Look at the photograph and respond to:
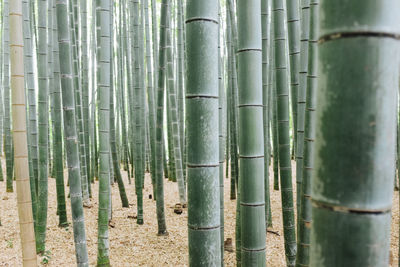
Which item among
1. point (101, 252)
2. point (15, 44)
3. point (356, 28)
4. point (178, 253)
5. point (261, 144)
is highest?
point (15, 44)

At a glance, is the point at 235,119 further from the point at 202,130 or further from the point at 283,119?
the point at 202,130

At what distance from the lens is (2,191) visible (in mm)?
5246

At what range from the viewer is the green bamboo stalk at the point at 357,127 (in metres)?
0.51

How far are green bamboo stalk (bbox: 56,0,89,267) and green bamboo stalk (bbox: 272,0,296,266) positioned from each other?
3.95 ft

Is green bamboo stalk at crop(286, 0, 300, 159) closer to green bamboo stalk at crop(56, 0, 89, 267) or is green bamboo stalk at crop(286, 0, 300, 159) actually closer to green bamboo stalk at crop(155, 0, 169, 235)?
green bamboo stalk at crop(155, 0, 169, 235)

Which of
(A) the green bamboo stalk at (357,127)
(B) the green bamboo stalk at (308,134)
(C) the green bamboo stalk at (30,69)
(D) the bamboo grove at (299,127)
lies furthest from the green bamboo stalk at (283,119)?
(C) the green bamboo stalk at (30,69)

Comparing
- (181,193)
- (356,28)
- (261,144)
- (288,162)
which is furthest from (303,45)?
(181,193)

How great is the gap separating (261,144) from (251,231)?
362mm

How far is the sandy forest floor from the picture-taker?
10.3 ft

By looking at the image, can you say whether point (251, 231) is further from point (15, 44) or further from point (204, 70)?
point (15, 44)

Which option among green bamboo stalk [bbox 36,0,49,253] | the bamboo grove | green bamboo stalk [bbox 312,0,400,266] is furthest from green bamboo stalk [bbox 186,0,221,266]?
green bamboo stalk [bbox 36,0,49,253]

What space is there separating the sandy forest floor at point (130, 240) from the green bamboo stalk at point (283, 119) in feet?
3.08

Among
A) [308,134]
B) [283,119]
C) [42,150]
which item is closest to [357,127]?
[308,134]

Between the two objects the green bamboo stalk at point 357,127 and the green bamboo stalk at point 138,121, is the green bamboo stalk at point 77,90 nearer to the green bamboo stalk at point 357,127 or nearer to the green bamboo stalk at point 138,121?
the green bamboo stalk at point 138,121
